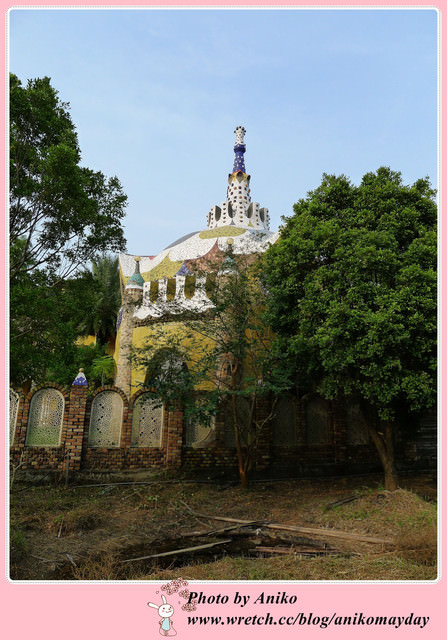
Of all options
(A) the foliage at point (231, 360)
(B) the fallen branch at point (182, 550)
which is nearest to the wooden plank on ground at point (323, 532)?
(B) the fallen branch at point (182, 550)

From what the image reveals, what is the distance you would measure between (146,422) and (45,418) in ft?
7.68

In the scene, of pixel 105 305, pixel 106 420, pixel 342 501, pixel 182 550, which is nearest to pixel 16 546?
pixel 182 550

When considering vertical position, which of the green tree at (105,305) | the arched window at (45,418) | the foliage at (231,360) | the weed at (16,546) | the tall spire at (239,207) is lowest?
the weed at (16,546)

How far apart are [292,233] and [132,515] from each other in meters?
6.52

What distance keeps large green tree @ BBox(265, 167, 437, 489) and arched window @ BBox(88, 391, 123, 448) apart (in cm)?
431

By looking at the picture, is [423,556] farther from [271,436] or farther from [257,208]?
[257,208]

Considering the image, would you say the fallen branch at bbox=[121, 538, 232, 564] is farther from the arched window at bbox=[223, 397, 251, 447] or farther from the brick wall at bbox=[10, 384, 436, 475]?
the arched window at bbox=[223, 397, 251, 447]

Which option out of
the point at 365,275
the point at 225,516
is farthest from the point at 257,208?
the point at 225,516

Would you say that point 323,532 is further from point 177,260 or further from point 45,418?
point 177,260

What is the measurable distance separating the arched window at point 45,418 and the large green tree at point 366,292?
5.43 meters

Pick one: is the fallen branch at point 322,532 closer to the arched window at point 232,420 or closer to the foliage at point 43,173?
the arched window at point 232,420

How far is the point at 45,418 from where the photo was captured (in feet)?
31.7

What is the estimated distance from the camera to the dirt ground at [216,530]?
517cm

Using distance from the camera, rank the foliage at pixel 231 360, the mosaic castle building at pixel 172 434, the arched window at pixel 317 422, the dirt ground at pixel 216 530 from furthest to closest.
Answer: the arched window at pixel 317 422, the mosaic castle building at pixel 172 434, the foliage at pixel 231 360, the dirt ground at pixel 216 530
